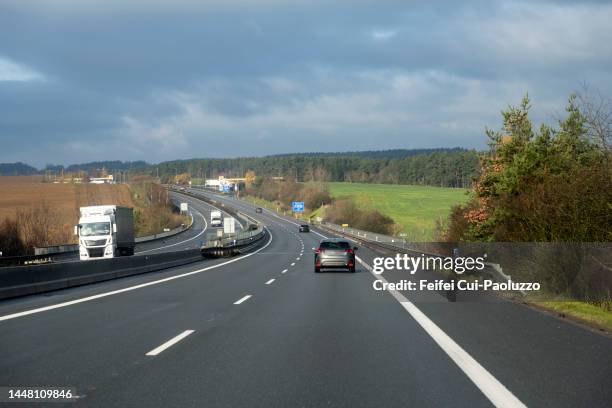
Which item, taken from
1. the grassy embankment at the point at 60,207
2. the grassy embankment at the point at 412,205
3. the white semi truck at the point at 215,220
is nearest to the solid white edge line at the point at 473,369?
the grassy embankment at the point at 412,205

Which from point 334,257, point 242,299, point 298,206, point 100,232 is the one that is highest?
point 242,299

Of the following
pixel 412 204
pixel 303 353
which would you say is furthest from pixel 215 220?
pixel 303 353

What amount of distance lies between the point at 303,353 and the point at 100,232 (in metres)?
36.4

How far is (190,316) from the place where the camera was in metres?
14.3

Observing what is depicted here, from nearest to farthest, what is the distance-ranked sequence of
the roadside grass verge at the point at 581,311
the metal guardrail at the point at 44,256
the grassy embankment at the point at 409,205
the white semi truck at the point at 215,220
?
the roadside grass verge at the point at 581,311, the metal guardrail at the point at 44,256, the grassy embankment at the point at 409,205, the white semi truck at the point at 215,220

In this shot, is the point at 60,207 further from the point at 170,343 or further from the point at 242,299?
the point at 170,343

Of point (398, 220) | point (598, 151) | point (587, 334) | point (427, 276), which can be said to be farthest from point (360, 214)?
point (587, 334)

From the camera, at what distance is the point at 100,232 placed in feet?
144

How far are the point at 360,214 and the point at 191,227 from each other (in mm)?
27577

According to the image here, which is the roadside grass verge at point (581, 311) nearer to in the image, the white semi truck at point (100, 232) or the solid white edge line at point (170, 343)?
the solid white edge line at point (170, 343)

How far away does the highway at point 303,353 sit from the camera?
289 inches

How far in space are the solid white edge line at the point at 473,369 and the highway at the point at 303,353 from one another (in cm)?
2

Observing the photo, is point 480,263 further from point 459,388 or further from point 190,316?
point 459,388

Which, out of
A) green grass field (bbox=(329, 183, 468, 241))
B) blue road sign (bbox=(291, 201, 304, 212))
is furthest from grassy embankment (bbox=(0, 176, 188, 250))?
green grass field (bbox=(329, 183, 468, 241))
